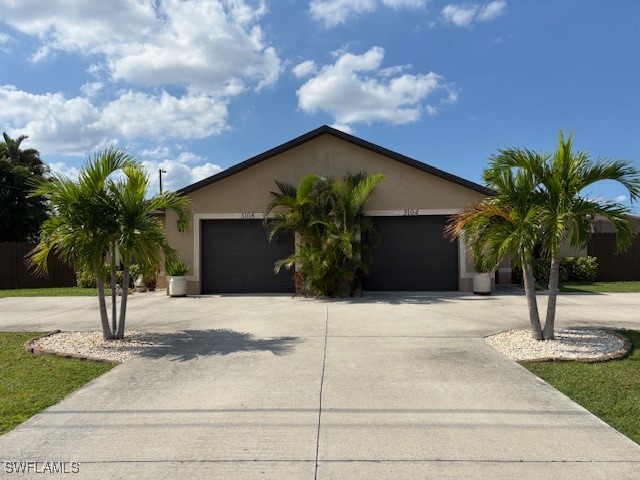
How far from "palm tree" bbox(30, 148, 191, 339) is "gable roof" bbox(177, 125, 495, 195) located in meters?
7.56

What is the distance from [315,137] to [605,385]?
1211cm

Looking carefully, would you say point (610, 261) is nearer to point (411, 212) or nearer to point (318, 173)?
point (411, 212)

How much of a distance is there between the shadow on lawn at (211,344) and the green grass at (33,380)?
0.97m

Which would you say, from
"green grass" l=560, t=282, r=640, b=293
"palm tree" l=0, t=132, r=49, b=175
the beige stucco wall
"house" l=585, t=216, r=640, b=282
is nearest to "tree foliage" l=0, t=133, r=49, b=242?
"palm tree" l=0, t=132, r=49, b=175

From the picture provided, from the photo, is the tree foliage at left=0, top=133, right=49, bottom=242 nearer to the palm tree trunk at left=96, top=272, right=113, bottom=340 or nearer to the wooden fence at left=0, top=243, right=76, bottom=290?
the wooden fence at left=0, top=243, right=76, bottom=290

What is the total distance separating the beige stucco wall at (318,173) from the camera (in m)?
15.9

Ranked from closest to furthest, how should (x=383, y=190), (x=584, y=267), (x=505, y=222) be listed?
1. (x=505, y=222)
2. (x=383, y=190)
3. (x=584, y=267)

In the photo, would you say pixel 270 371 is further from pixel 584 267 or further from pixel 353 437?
pixel 584 267

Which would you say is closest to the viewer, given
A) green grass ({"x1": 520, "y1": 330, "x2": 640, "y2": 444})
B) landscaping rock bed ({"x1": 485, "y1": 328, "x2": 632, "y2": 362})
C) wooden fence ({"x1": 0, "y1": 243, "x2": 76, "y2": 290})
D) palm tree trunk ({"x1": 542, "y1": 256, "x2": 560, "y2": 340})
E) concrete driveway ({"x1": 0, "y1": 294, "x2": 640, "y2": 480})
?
concrete driveway ({"x1": 0, "y1": 294, "x2": 640, "y2": 480})

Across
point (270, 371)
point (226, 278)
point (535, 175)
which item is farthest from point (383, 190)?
point (270, 371)

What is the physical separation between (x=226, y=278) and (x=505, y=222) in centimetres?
1049

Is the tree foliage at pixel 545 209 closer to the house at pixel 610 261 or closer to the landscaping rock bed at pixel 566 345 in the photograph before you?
the landscaping rock bed at pixel 566 345

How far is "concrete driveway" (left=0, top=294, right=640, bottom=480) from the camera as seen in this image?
3816 millimetres

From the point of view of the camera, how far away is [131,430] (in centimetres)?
453
